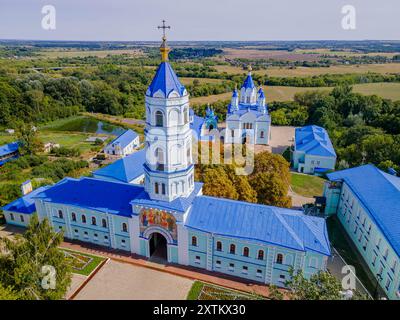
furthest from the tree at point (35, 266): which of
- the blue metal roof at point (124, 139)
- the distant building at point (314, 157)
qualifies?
the distant building at point (314, 157)

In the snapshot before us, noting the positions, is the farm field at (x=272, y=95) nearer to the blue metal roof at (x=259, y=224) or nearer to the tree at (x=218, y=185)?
the tree at (x=218, y=185)

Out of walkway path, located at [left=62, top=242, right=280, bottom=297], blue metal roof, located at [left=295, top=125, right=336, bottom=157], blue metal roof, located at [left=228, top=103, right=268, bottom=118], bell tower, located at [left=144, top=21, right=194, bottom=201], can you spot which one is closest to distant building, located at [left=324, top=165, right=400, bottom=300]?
walkway path, located at [left=62, top=242, right=280, bottom=297]

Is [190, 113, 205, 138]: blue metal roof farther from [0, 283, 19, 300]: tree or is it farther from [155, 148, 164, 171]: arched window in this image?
[0, 283, 19, 300]: tree

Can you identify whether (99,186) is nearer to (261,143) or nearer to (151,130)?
(151,130)

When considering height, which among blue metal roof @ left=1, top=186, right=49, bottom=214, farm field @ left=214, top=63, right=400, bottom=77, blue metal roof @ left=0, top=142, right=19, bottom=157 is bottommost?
blue metal roof @ left=1, top=186, right=49, bottom=214

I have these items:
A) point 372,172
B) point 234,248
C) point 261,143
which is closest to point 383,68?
point 261,143
